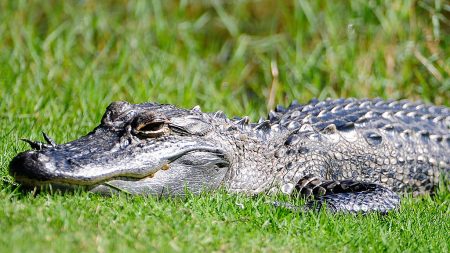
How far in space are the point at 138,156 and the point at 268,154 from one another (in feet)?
4.22

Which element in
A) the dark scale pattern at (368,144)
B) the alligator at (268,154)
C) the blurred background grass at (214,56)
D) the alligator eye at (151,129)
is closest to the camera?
the alligator at (268,154)

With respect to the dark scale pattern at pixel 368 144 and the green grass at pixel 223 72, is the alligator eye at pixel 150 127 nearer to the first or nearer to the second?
the green grass at pixel 223 72

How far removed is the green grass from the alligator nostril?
0.39ft

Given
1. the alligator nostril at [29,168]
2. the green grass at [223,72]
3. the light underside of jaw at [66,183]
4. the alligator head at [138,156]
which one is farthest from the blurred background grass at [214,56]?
the alligator nostril at [29,168]

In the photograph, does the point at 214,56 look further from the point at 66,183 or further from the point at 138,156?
the point at 66,183

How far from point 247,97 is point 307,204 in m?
4.13

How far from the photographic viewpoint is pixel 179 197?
5.61 meters

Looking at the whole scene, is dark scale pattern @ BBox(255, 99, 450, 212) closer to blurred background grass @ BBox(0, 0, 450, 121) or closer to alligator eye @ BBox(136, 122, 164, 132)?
alligator eye @ BBox(136, 122, 164, 132)

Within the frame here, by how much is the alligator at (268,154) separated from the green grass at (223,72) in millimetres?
179

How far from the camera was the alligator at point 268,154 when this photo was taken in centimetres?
527

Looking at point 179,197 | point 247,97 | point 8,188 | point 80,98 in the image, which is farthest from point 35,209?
point 247,97

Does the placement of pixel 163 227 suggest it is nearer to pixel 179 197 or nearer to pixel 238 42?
pixel 179 197

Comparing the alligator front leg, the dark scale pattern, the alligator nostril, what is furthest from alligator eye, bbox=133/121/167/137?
the dark scale pattern

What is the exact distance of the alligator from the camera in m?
5.27
